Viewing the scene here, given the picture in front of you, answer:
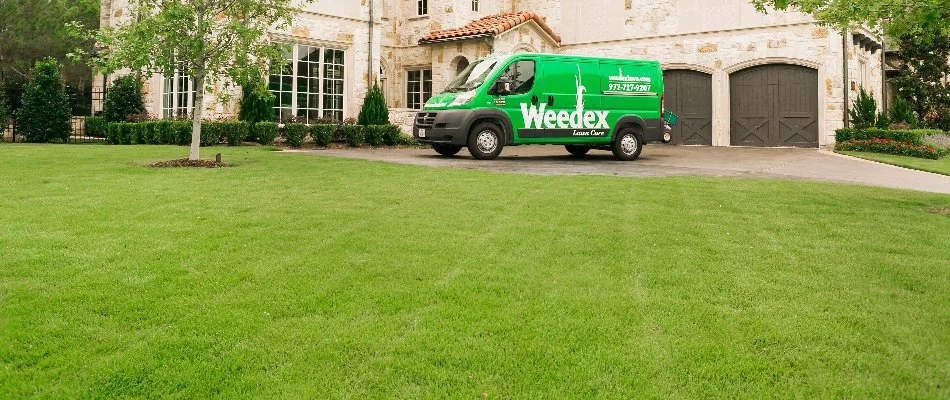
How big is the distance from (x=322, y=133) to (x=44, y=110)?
7722 millimetres

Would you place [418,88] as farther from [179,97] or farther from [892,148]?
[892,148]

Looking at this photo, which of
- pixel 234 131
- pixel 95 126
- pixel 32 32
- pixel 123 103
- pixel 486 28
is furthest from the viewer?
pixel 32 32

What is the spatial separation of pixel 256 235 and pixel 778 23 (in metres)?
21.0

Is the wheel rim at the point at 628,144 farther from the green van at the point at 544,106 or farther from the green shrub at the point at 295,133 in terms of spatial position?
the green shrub at the point at 295,133

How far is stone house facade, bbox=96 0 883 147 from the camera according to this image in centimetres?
2089

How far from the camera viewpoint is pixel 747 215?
7391 mm

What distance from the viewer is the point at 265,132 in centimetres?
1884

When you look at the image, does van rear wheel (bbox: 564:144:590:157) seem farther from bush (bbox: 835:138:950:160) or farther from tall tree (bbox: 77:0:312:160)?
bush (bbox: 835:138:950:160)

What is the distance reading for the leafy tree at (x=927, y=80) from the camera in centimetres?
2614

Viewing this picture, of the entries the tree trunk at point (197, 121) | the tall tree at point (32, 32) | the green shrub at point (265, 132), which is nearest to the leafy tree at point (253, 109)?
the green shrub at point (265, 132)

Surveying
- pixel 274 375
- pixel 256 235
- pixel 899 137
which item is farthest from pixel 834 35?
pixel 274 375

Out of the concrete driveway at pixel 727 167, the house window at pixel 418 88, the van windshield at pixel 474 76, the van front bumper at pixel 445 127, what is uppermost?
the house window at pixel 418 88

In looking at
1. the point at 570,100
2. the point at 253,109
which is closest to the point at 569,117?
the point at 570,100

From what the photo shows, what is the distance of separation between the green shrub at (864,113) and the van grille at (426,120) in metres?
13.8
